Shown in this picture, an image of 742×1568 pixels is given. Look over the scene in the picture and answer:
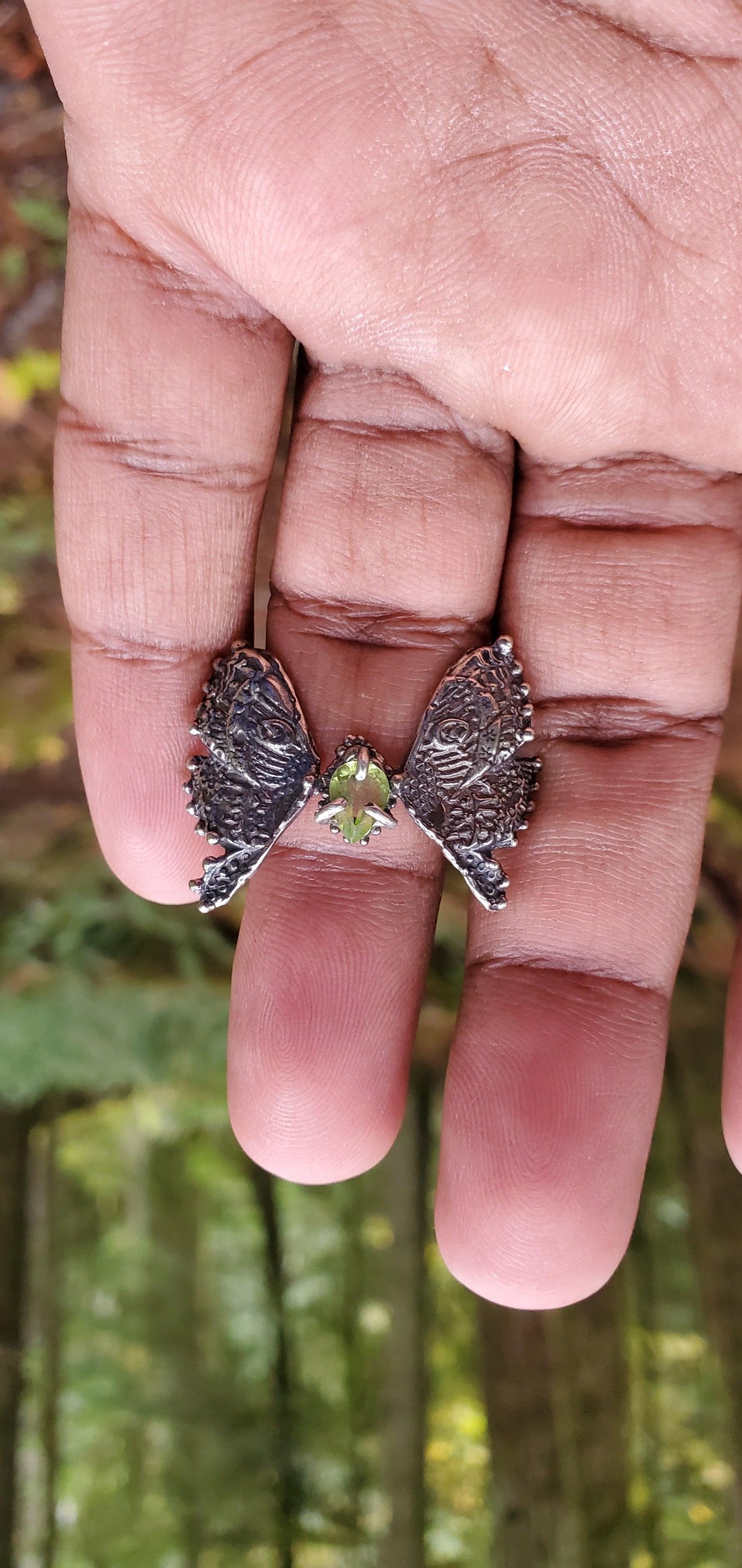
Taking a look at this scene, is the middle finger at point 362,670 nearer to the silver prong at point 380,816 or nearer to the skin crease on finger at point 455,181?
the silver prong at point 380,816

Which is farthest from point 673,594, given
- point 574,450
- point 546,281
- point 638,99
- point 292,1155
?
point 292,1155

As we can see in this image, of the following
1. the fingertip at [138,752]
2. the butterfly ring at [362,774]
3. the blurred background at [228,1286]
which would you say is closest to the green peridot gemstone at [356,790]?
the butterfly ring at [362,774]

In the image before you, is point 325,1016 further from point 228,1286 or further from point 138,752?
point 228,1286

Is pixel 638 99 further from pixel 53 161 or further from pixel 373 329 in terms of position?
pixel 53 161

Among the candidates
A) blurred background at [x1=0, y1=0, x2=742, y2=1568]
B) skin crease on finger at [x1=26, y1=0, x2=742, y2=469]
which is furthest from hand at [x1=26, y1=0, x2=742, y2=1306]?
blurred background at [x1=0, y1=0, x2=742, y2=1568]

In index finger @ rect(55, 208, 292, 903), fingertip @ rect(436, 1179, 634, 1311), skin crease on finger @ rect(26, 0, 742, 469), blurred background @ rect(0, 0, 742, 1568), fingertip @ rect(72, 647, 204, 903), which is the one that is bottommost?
blurred background @ rect(0, 0, 742, 1568)

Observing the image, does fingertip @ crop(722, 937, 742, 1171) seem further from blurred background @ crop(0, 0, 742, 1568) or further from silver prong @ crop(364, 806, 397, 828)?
blurred background @ crop(0, 0, 742, 1568)
